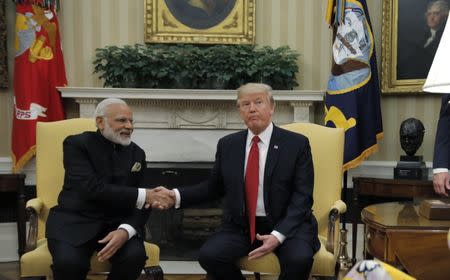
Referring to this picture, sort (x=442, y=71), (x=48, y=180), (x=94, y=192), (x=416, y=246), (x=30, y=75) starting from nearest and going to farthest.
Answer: (x=442, y=71), (x=416, y=246), (x=94, y=192), (x=48, y=180), (x=30, y=75)

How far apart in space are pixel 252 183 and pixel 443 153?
105cm

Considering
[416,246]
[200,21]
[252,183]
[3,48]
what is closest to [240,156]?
[252,183]

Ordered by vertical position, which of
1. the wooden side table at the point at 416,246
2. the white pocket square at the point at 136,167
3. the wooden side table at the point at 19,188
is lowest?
the wooden side table at the point at 19,188

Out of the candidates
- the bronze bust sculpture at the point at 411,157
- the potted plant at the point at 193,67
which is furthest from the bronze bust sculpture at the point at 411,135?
the potted plant at the point at 193,67

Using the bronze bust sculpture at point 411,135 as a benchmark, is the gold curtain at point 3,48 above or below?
above

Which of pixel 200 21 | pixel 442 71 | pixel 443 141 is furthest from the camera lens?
pixel 200 21

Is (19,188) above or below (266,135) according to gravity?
below

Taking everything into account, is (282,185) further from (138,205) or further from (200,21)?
(200,21)

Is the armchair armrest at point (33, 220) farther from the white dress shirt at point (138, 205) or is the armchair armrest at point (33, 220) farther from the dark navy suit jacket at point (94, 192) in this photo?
the white dress shirt at point (138, 205)

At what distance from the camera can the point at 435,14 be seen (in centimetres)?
430

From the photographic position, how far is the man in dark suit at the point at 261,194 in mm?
2387

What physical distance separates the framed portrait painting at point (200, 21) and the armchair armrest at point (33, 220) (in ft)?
7.60

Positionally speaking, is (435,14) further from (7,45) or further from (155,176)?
Answer: (7,45)

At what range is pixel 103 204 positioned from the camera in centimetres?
253
